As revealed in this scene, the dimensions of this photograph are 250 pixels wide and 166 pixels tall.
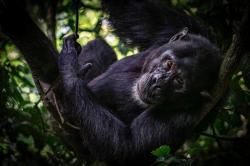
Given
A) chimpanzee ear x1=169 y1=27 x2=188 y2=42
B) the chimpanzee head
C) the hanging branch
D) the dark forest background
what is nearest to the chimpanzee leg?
the dark forest background

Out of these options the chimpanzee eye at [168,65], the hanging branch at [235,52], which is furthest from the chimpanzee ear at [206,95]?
the chimpanzee eye at [168,65]

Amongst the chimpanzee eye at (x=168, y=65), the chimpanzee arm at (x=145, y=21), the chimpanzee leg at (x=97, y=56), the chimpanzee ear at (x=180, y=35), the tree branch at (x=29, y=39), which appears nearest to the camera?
the tree branch at (x=29, y=39)

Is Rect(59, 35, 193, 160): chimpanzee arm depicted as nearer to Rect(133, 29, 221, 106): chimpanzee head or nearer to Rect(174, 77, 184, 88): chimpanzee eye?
Rect(133, 29, 221, 106): chimpanzee head

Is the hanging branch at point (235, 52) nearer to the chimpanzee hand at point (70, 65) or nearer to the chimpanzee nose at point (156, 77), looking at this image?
the chimpanzee nose at point (156, 77)

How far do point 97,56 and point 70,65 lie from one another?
2.01m

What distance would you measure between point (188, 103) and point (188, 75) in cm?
40

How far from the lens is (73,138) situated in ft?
19.3

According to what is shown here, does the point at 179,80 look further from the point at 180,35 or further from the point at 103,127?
the point at 103,127

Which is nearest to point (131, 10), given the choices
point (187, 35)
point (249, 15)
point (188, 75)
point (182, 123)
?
point (187, 35)

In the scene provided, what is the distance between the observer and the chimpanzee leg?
295 inches

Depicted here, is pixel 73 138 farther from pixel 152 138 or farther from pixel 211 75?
pixel 211 75

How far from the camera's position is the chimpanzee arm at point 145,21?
24.0 feet

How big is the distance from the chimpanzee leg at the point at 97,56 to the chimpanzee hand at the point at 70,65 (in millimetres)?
1662

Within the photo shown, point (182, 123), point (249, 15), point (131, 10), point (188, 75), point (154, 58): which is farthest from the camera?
point (131, 10)
